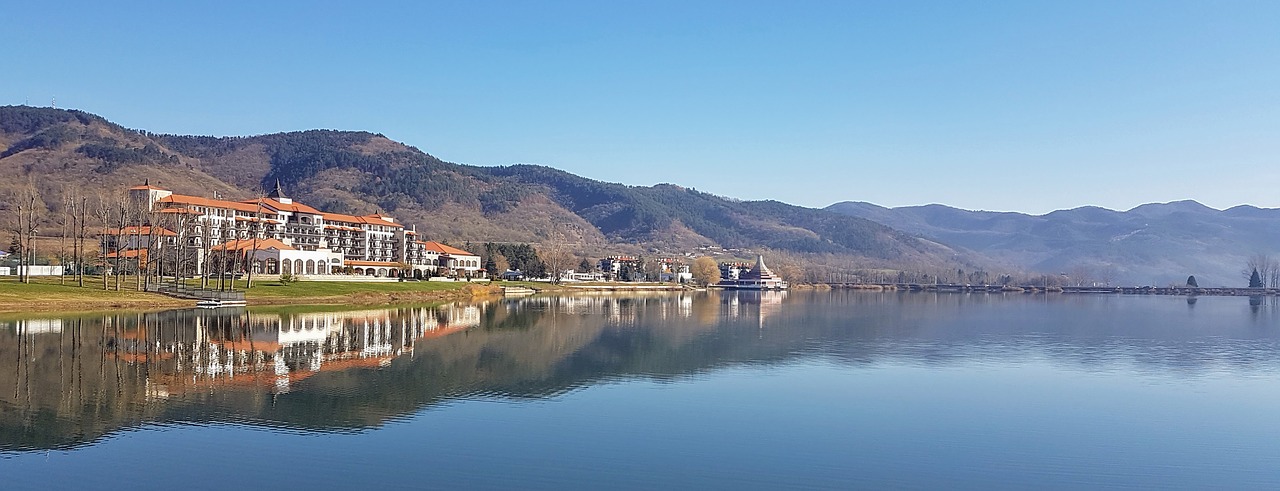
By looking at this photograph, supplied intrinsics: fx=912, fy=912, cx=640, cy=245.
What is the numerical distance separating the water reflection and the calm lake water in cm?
16

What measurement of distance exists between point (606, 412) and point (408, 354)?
14.3m

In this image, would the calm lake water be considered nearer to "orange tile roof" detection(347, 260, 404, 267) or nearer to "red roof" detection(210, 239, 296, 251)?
"red roof" detection(210, 239, 296, 251)

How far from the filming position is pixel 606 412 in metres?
23.6

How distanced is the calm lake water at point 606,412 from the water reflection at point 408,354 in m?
0.16

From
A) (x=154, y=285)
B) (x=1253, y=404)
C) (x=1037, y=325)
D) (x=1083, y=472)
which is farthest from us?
(x=154, y=285)

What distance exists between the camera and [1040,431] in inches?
862

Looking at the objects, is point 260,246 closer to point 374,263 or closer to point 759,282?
point 374,263

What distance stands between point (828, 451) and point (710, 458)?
2703mm

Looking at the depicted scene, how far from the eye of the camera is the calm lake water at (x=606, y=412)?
1712 centimetres

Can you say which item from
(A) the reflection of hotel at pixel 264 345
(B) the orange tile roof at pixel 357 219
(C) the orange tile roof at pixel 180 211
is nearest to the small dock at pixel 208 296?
(A) the reflection of hotel at pixel 264 345

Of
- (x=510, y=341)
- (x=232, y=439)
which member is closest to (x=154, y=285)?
(x=510, y=341)

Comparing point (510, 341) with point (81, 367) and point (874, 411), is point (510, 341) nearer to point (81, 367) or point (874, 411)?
point (81, 367)

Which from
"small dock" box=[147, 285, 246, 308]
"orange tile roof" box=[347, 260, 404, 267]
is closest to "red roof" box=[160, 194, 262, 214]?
"orange tile roof" box=[347, 260, 404, 267]

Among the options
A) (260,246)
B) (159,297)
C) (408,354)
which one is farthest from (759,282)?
(408,354)
